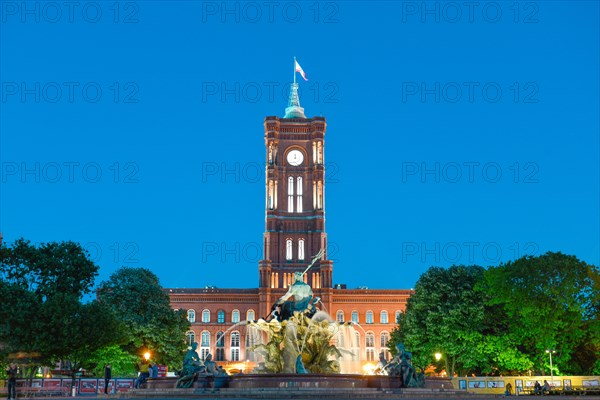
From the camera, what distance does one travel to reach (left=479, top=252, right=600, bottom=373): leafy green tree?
46.5m

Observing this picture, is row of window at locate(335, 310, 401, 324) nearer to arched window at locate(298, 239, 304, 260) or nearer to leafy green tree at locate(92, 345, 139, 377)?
arched window at locate(298, 239, 304, 260)

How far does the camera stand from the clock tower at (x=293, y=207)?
105 m

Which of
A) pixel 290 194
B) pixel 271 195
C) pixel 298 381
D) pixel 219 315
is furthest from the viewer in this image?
pixel 290 194

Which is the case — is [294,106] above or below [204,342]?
above

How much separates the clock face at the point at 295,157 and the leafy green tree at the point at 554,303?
218ft

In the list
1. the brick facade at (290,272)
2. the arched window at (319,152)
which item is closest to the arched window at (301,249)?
the brick facade at (290,272)

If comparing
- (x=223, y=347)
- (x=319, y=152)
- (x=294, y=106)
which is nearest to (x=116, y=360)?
(x=223, y=347)

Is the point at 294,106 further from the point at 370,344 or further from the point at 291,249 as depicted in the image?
the point at 370,344

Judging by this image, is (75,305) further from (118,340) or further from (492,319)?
(492,319)

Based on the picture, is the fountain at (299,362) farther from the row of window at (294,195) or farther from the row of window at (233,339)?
the row of window at (294,195)

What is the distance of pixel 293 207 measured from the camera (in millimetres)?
111812

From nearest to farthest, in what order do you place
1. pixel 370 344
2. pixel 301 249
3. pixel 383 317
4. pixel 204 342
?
pixel 370 344 → pixel 204 342 → pixel 383 317 → pixel 301 249

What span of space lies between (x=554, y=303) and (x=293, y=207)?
221ft

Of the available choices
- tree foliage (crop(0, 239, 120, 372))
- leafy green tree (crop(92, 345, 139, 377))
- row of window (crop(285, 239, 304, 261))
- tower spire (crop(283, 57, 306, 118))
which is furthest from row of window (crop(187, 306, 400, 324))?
tree foliage (crop(0, 239, 120, 372))
